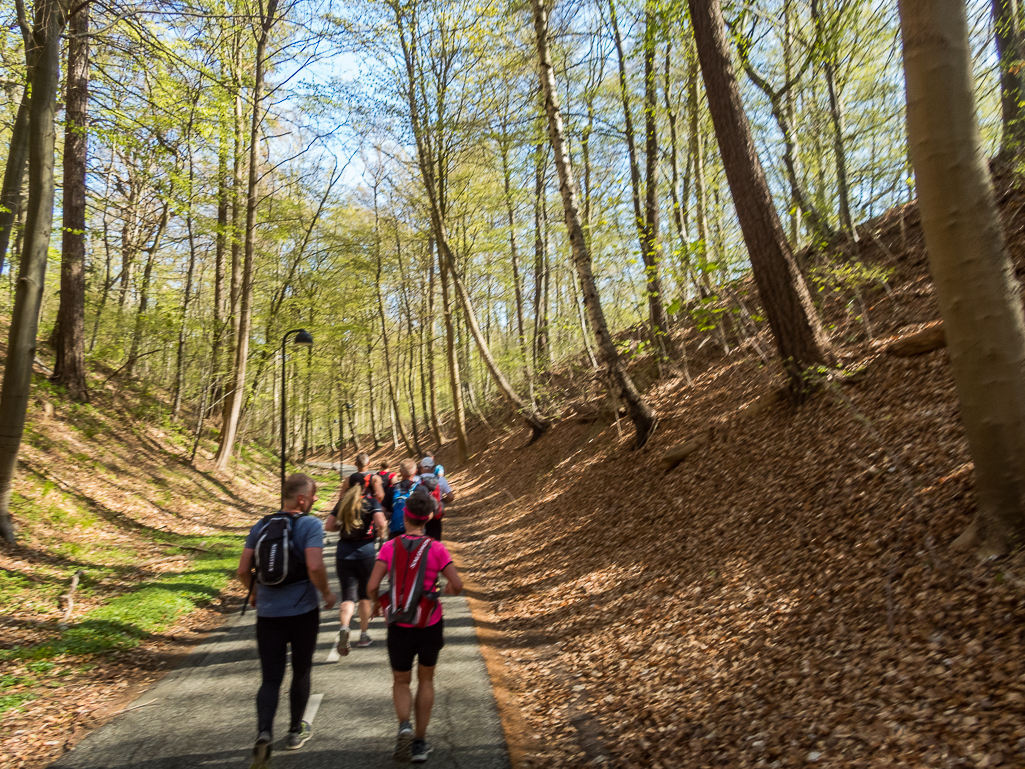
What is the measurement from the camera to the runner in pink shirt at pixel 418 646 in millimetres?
4316

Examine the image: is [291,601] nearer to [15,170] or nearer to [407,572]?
[407,572]

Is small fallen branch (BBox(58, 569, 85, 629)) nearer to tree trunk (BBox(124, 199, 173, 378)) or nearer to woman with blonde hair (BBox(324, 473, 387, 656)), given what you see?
woman with blonde hair (BBox(324, 473, 387, 656))

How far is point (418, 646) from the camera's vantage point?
4.32 meters

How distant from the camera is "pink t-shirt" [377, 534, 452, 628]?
4316 millimetres

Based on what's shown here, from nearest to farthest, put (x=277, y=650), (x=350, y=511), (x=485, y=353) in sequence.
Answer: (x=277, y=650)
(x=350, y=511)
(x=485, y=353)

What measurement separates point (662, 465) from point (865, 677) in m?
6.08

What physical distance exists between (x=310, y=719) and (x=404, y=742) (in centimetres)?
107

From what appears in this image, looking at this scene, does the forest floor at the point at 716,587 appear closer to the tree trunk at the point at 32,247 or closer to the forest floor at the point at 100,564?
the forest floor at the point at 100,564

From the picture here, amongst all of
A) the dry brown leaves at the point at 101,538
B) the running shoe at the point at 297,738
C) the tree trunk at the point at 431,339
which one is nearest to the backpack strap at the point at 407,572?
the running shoe at the point at 297,738

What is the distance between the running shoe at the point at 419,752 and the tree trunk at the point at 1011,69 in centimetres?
906

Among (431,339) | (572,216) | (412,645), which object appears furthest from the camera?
(431,339)

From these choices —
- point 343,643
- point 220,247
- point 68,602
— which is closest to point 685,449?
point 343,643

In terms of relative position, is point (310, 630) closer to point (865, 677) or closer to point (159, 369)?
point (865, 677)

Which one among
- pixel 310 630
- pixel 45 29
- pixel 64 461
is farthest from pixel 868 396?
pixel 64 461
